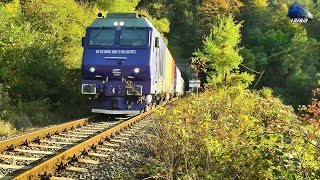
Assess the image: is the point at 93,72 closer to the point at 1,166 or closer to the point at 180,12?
the point at 1,166

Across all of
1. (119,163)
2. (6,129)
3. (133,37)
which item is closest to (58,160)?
(119,163)

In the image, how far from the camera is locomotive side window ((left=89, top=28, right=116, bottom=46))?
13516mm

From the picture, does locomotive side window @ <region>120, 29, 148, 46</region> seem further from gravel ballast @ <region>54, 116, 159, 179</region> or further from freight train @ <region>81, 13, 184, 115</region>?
gravel ballast @ <region>54, 116, 159, 179</region>

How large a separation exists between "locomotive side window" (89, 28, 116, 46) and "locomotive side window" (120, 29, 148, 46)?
1.16ft

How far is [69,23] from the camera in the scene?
17969 millimetres

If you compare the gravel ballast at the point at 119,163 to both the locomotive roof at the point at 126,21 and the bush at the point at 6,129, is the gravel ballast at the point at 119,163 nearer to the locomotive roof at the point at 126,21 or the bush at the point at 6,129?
the bush at the point at 6,129

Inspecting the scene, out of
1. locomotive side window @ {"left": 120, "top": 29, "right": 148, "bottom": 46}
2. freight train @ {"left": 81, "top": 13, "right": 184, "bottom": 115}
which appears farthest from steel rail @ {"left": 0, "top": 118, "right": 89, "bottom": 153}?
locomotive side window @ {"left": 120, "top": 29, "right": 148, "bottom": 46}

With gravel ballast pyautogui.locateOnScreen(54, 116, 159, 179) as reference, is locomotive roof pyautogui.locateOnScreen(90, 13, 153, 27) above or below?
above

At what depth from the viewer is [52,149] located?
7.38 meters

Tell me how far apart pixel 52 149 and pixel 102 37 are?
22.7 ft

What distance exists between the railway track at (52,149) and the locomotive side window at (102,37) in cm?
378

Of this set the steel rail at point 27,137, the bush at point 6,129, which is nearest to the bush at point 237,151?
the steel rail at point 27,137

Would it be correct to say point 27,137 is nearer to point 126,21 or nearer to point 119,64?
point 119,64

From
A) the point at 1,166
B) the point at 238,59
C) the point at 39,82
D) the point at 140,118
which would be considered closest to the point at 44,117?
the point at 39,82
